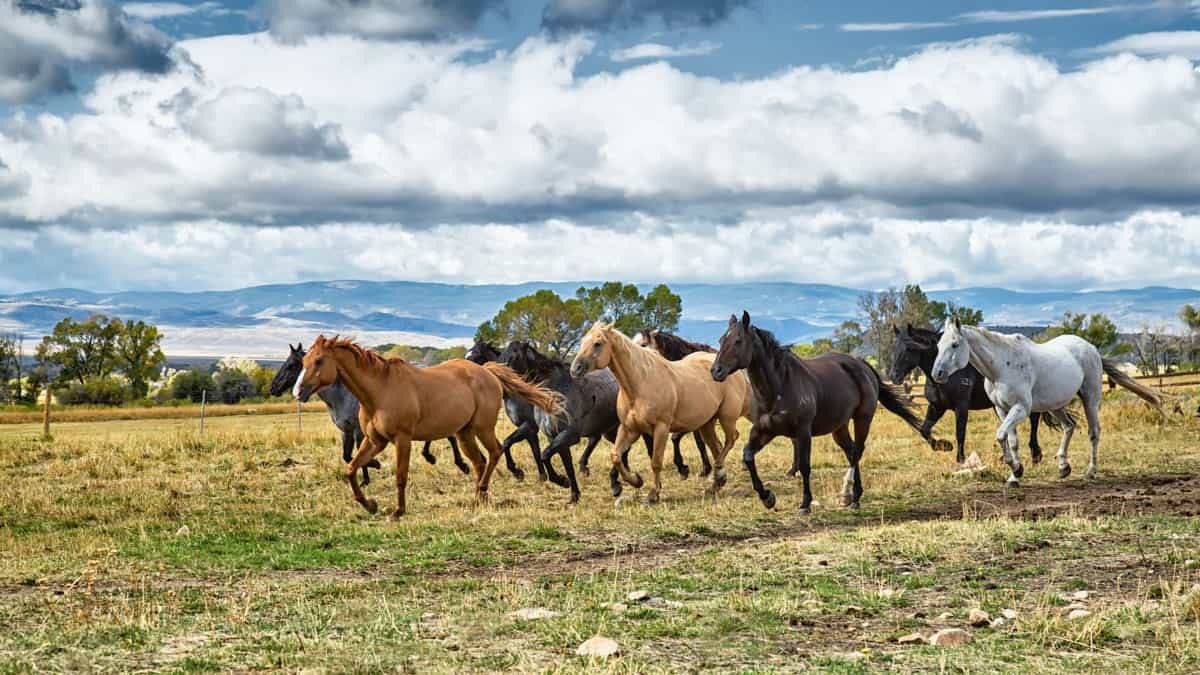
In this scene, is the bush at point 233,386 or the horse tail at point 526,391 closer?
the horse tail at point 526,391

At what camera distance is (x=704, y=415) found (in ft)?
51.2

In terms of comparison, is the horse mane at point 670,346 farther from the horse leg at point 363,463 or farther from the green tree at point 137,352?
the green tree at point 137,352

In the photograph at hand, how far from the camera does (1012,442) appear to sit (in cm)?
1598

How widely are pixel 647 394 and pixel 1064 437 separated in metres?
6.81

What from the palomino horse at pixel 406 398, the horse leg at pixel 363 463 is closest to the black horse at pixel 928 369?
the palomino horse at pixel 406 398

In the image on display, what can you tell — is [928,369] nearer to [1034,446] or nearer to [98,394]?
[1034,446]

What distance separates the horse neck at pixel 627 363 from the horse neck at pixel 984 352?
16.1ft

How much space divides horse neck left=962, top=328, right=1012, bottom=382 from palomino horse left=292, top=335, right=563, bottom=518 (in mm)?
5974

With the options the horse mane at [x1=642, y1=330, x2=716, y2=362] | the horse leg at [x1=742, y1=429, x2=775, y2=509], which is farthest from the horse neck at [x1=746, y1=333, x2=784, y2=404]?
the horse mane at [x1=642, y1=330, x2=716, y2=362]

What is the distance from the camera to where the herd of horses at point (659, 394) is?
1363 cm

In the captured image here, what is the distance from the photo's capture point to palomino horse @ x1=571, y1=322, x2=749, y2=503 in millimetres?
14430

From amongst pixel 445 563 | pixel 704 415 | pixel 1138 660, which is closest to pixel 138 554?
pixel 445 563

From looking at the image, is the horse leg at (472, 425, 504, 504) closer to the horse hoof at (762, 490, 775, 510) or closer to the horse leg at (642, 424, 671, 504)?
the horse leg at (642, 424, 671, 504)

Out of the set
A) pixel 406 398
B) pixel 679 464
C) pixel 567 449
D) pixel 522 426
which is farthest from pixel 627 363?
pixel 679 464
